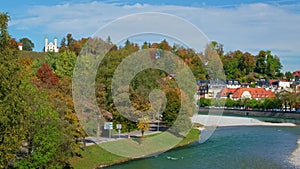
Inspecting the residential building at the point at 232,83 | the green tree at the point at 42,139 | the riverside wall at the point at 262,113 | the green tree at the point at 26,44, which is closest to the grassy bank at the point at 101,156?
the green tree at the point at 42,139

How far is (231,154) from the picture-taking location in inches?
1281

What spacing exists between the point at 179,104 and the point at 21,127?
26517mm

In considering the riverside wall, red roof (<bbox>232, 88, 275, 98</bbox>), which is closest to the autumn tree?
the riverside wall

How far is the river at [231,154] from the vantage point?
2778cm

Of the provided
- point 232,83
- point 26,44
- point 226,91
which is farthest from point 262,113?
point 26,44

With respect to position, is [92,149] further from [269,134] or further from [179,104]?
[269,134]

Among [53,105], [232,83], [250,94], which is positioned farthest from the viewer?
[232,83]

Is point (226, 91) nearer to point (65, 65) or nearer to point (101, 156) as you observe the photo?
point (65, 65)

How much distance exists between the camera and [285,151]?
1372 inches

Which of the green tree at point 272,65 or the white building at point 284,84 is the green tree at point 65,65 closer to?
the white building at point 284,84

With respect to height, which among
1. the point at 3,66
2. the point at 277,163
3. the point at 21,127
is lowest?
the point at 277,163

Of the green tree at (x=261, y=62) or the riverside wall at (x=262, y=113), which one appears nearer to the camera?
the riverside wall at (x=262, y=113)

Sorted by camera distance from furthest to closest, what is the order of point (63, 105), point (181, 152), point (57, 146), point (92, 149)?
point (181, 152) < point (92, 149) < point (63, 105) < point (57, 146)

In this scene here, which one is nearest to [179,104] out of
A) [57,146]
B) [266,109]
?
[57,146]
